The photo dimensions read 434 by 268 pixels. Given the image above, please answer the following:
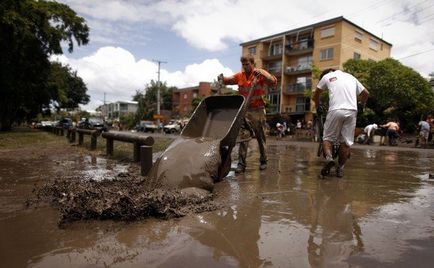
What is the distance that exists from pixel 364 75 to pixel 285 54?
1680 cm

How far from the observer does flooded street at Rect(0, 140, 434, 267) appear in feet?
7.91

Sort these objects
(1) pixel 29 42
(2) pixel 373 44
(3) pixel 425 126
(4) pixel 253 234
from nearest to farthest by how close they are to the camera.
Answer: (4) pixel 253 234
(3) pixel 425 126
(1) pixel 29 42
(2) pixel 373 44

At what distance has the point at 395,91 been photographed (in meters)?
31.0

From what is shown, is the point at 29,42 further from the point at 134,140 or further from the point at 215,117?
the point at 215,117

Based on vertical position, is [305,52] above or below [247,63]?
above

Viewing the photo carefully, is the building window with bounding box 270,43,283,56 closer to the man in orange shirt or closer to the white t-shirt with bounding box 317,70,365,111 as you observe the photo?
the man in orange shirt

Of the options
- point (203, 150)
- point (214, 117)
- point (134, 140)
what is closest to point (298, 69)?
point (134, 140)

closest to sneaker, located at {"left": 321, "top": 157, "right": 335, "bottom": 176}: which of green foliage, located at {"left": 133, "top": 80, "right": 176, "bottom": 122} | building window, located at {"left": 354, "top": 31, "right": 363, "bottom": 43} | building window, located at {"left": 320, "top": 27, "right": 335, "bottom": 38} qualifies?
building window, located at {"left": 320, "top": 27, "right": 335, "bottom": 38}

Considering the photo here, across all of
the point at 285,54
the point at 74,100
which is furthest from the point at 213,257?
the point at 74,100

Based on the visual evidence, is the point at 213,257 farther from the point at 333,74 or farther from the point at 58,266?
the point at 333,74

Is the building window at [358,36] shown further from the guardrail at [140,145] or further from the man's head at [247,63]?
the man's head at [247,63]

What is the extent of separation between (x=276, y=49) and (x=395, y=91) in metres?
21.6

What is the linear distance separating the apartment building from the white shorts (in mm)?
36804

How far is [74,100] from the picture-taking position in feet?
219
